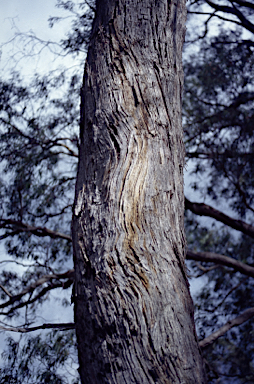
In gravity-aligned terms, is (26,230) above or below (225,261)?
above

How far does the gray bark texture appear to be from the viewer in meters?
0.65

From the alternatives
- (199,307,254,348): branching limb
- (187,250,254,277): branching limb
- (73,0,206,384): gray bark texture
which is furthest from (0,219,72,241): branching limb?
(73,0,206,384): gray bark texture

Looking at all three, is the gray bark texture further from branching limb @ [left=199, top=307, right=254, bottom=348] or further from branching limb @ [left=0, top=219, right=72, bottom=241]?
branching limb @ [left=0, top=219, right=72, bottom=241]

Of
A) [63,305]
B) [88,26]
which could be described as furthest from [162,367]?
[88,26]

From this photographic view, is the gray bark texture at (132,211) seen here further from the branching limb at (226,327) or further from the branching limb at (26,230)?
the branching limb at (26,230)

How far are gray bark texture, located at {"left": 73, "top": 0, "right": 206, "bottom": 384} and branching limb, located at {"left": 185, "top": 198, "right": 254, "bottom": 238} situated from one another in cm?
209

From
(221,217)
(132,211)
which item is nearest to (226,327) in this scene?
(221,217)

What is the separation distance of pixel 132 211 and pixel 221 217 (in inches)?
93.9

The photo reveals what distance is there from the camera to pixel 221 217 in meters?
3.01

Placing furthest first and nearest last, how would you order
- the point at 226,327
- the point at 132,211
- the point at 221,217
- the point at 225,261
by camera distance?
the point at 221,217 < the point at 225,261 < the point at 226,327 < the point at 132,211

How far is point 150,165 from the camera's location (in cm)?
A: 84

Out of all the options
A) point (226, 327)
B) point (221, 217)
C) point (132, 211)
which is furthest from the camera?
point (221, 217)

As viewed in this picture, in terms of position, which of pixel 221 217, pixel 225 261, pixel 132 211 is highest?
pixel 221 217

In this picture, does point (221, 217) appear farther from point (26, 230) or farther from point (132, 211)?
point (132, 211)
